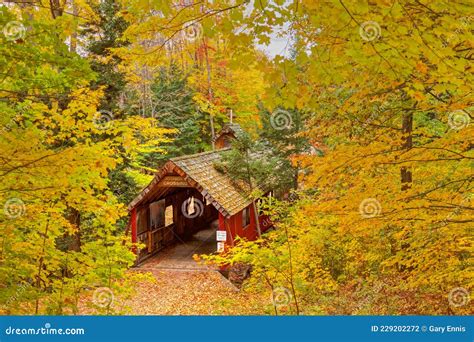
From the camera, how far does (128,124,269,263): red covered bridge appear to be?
1326cm

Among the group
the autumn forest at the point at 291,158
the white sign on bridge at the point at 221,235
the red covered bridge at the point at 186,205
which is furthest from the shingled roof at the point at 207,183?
the white sign on bridge at the point at 221,235

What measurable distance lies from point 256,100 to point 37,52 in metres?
12.4

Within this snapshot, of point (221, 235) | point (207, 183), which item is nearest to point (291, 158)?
point (207, 183)

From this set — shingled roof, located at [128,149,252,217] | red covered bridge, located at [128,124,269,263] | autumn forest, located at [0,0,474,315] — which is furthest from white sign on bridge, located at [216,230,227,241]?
shingled roof, located at [128,149,252,217]

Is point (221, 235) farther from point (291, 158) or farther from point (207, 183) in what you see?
point (291, 158)

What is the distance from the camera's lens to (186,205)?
1858 cm

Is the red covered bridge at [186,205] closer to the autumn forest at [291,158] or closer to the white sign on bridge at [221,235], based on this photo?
the white sign on bridge at [221,235]

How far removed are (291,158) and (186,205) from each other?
11.6 metres

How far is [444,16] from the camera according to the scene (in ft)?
10.4

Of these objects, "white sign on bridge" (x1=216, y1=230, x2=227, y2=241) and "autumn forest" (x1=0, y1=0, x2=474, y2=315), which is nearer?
"autumn forest" (x1=0, y1=0, x2=474, y2=315)

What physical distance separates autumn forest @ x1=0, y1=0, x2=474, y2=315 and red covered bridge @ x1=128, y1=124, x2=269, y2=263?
0.31 metres

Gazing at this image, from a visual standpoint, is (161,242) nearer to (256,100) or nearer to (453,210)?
(256,100)

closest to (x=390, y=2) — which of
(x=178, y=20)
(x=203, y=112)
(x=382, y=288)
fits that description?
(x=178, y=20)

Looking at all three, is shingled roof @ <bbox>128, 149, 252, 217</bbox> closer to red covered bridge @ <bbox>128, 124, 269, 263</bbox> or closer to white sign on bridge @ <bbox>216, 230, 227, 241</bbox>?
red covered bridge @ <bbox>128, 124, 269, 263</bbox>
